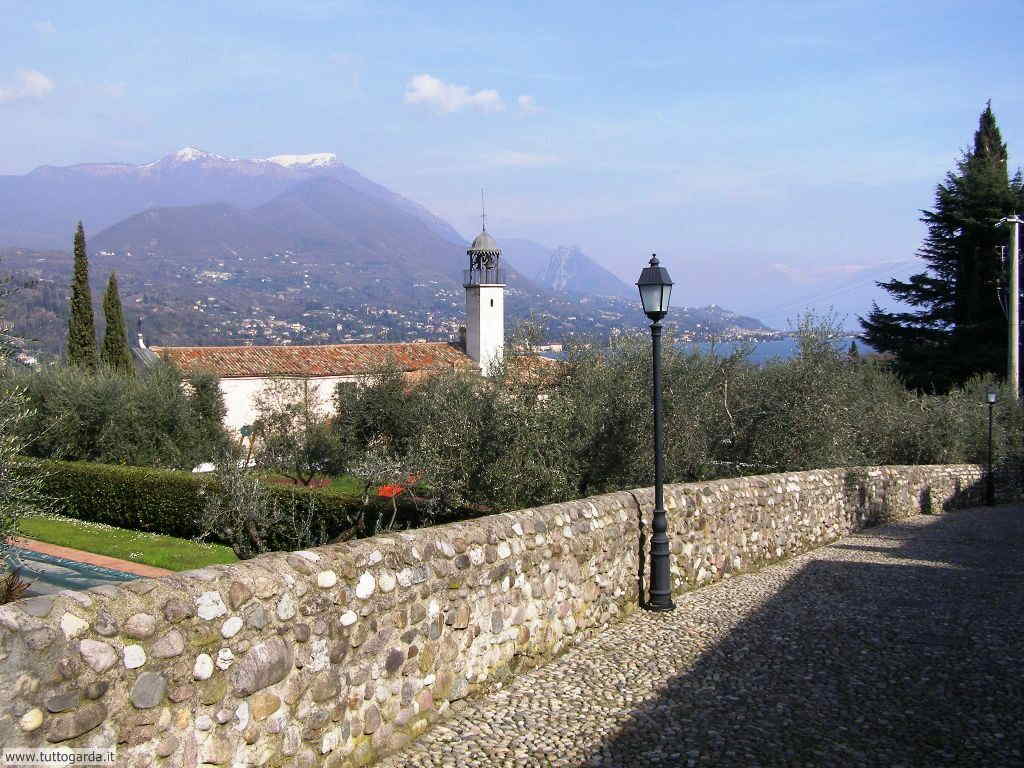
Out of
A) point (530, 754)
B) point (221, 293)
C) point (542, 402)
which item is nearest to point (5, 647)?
point (530, 754)

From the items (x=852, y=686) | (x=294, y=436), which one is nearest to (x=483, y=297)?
(x=294, y=436)

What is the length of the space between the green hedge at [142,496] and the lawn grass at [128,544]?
377 mm

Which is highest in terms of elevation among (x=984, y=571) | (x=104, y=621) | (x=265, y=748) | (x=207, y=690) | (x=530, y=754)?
(x=104, y=621)

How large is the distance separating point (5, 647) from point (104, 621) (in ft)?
1.39

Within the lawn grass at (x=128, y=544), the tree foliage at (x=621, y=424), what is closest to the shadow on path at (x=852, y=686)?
the tree foliage at (x=621, y=424)

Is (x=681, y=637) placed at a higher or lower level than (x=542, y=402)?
lower

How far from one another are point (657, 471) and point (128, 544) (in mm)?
15685

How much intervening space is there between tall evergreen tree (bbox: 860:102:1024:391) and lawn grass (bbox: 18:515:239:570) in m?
31.1

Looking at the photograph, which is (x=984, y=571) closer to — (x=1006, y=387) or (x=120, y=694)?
(x=120, y=694)

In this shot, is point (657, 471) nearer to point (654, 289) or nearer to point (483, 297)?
point (654, 289)

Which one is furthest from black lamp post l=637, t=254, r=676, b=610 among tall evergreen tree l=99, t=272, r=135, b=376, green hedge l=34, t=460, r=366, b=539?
tall evergreen tree l=99, t=272, r=135, b=376

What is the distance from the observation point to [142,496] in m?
22.4

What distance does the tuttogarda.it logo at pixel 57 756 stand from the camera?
10.5ft

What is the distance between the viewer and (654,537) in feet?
28.2
